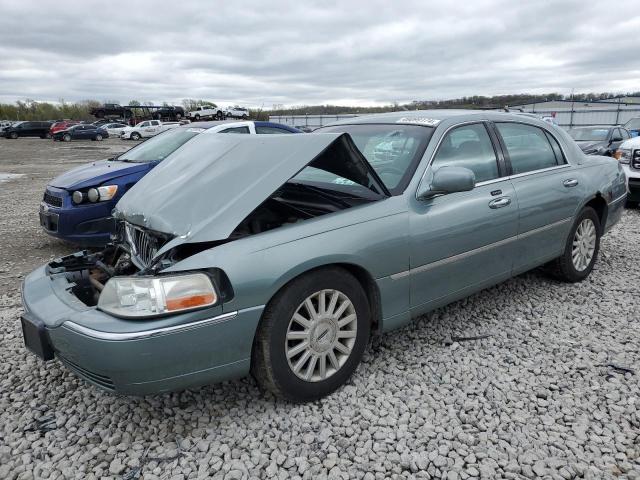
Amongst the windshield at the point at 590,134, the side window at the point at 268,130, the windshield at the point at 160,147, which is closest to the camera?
the windshield at the point at 160,147

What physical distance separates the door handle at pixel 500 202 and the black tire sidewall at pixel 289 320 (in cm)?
133

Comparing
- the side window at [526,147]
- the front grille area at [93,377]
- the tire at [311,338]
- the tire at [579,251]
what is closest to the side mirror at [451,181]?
the tire at [311,338]

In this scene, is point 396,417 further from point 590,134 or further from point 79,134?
point 79,134

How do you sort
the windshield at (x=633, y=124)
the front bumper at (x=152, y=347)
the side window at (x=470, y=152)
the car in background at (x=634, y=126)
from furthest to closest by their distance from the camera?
the windshield at (x=633, y=124), the car in background at (x=634, y=126), the side window at (x=470, y=152), the front bumper at (x=152, y=347)

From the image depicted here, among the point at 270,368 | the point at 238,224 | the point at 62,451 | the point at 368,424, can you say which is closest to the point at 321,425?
the point at 368,424

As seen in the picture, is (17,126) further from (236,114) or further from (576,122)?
(576,122)

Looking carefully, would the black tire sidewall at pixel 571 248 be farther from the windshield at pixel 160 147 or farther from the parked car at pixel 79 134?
the parked car at pixel 79 134

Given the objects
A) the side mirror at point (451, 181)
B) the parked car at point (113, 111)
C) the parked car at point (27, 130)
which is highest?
the parked car at point (113, 111)

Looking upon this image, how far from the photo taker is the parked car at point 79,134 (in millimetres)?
39312

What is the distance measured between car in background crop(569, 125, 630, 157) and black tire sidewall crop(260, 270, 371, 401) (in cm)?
1166

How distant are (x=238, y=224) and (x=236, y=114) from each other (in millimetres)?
43334

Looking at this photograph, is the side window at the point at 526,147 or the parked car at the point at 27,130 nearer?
the side window at the point at 526,147

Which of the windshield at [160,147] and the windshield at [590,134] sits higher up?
the windshield at [160,147]

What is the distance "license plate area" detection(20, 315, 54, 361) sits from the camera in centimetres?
257
